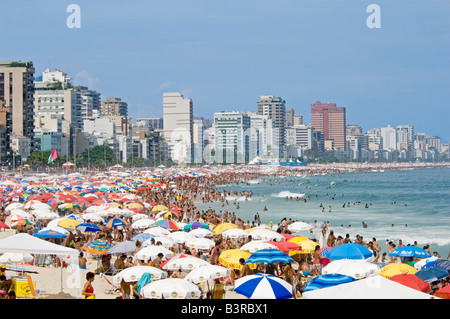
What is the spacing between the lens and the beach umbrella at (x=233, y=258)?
1494cm

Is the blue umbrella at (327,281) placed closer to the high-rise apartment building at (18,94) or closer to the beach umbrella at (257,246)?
the beach umbrella at (257,246)

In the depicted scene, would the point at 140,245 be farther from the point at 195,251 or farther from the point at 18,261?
the point at 18,261

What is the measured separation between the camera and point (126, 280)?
1240 centimetres

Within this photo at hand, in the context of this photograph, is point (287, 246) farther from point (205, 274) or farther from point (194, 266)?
point (205, 274)

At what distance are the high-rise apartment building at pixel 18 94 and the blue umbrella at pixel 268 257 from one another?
3425 inches

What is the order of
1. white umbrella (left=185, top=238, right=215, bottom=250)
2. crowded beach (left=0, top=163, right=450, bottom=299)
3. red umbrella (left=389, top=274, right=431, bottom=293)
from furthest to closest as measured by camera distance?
white umbrella (left=185, top=238, right=215, bottom=250)
red umbrella (left=389, top=274, right=431, bottom=293)
crowded beach (left=0, top=163, right=450, bottom=299)

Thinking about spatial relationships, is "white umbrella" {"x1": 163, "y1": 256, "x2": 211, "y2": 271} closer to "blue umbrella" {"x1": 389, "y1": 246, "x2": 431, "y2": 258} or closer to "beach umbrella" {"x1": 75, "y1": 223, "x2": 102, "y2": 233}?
"blue umbrella" {"x1": 389, "y1": 246, "x2": 431, "y2": 258}

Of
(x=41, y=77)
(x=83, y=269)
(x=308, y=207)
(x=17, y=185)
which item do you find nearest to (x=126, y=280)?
(x=83, y=269)

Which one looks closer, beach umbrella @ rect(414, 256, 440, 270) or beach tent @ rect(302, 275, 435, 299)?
beach tent @ rect(302, 275, 435, 299)

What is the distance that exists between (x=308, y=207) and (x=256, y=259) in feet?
121

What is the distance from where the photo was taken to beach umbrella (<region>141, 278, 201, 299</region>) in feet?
34.1

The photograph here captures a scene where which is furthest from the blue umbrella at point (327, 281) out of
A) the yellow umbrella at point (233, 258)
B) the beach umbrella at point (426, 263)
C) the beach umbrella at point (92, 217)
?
the beach umbrella at point (92, 217)

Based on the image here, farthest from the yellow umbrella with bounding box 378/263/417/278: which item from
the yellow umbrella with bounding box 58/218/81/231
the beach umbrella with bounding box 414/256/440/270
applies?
the yellow umbrella with bounding box 58/218/81/231

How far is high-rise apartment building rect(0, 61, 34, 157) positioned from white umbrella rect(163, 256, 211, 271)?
8652 centimetres
